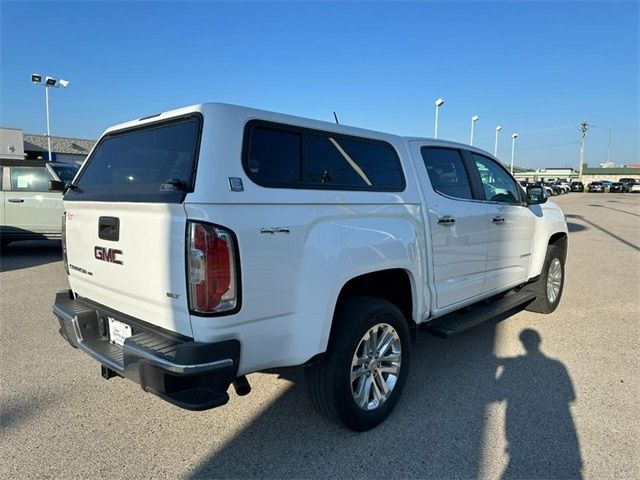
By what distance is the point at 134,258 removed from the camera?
8.43 ft

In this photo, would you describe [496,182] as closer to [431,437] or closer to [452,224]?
[452,224]

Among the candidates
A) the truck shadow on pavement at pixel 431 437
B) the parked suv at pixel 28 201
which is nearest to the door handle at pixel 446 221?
the truck shadow on pavement at pixel 431 437

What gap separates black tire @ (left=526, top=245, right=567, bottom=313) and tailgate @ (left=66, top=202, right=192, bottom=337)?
4.30 metres

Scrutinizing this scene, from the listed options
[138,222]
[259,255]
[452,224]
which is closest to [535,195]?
[452,224]

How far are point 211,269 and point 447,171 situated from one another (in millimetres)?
2515

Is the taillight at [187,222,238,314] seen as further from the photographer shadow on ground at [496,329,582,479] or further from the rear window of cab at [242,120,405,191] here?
the photographer shadow on ground at [496,329,582,479]

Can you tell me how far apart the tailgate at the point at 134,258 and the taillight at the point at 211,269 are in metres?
0.06

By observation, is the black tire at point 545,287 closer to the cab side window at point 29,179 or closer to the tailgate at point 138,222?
the tailgate at point 138,222

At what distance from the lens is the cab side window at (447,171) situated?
3.76 m

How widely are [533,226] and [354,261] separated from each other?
125 inches

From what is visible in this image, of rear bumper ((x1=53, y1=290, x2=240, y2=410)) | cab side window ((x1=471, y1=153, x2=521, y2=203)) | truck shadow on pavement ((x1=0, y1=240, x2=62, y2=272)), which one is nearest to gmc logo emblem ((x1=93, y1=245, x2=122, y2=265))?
rear bumper ((x1=53, y1=290, x2=240, y2=410))

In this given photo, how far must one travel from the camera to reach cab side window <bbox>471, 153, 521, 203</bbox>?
4454 mm

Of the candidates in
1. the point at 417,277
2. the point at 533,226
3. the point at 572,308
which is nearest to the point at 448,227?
the point at 417,277

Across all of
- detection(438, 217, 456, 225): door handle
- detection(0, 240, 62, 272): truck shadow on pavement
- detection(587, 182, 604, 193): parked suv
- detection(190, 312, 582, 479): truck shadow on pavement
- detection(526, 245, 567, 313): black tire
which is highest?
detection(587, 182, 604, 193): parked suv
